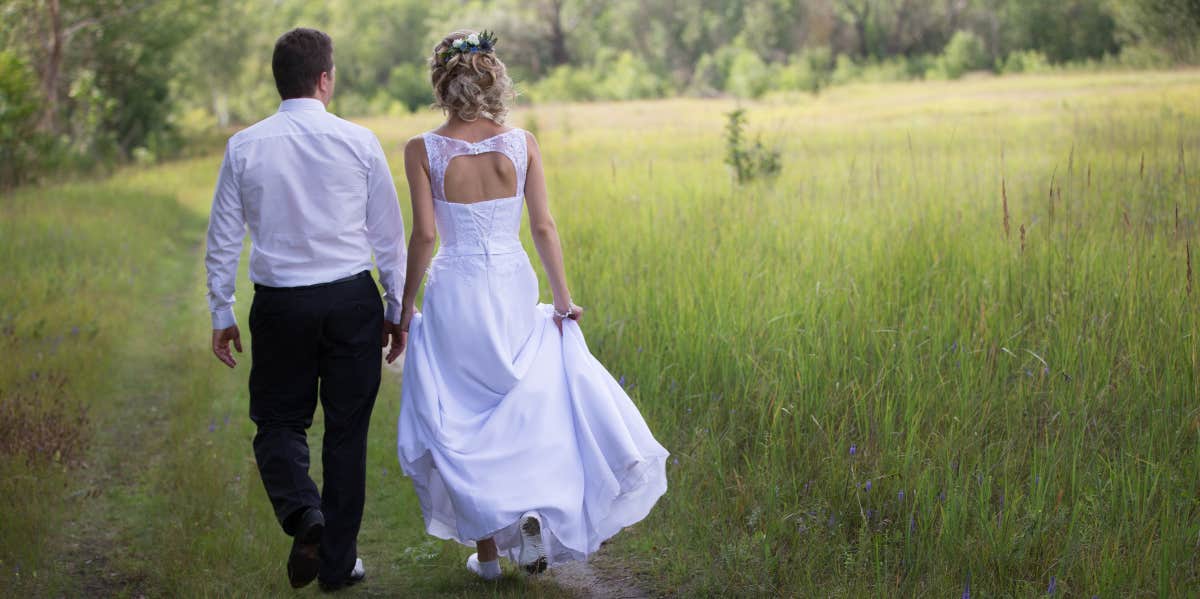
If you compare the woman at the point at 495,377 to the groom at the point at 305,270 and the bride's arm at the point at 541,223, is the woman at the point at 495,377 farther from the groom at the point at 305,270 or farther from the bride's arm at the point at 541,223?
the groom at the point at 305,270

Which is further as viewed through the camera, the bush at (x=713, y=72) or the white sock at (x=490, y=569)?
the bush at (x=713, y=72)

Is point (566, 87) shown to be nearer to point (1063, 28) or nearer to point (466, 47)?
point (1063, 28)

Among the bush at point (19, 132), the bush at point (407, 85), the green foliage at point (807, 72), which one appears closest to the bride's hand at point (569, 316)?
the bush at point (19, 132)

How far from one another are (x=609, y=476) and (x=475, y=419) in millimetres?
565

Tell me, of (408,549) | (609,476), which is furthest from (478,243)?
(408,549)

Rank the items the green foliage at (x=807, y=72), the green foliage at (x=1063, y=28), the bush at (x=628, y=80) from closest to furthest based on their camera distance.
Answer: the green foliage at (x=1063, y=28) < the green foliage at (x=807, y=72) < the bush at (x=628, y=80)

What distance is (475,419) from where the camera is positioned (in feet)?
13.6

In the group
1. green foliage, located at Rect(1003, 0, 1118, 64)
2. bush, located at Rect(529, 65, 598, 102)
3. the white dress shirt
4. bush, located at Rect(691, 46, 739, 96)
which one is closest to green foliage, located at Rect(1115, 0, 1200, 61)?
green foliage, located at Rect(1003, 0, 1118, 64)

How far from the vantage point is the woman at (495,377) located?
158 inches

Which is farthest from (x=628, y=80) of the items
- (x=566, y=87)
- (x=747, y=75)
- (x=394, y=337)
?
(x=394, y=337)

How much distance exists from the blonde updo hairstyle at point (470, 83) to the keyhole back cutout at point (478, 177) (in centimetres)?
15

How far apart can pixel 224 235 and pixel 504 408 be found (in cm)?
124

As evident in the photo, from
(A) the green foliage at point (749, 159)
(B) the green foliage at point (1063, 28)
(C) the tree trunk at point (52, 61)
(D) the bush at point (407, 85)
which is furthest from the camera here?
(D) the bush at point (407, 85)

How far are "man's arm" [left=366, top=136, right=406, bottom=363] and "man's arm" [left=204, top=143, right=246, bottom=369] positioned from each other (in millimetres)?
490
